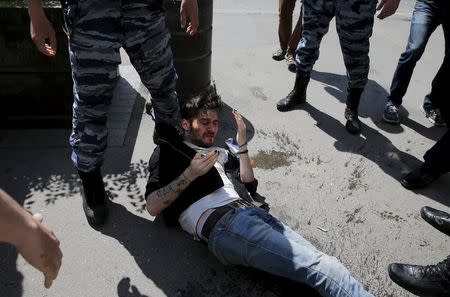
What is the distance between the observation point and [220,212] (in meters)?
2.19

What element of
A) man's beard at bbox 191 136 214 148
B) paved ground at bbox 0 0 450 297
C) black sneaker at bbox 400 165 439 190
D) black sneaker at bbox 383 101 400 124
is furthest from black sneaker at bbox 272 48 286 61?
man's beard at bbox 191 136 214 148

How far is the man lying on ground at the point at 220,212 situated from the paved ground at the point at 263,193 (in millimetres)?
228

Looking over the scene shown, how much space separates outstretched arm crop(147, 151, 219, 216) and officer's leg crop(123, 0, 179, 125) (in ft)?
2.10

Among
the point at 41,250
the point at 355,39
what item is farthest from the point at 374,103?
the point at 41,250

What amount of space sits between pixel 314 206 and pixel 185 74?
1.54 meters

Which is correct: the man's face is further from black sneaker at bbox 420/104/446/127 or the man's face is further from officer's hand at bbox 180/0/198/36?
black sneaker at bbox 420/104/446/127

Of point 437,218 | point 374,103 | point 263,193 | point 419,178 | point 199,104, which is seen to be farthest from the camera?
point 374,103

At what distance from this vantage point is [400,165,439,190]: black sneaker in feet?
9.76

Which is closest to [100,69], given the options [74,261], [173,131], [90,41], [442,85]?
[90,41]

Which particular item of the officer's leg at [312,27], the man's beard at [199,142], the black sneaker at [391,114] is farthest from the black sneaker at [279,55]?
the man's beard at [199,142]

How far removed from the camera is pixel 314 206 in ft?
9.12

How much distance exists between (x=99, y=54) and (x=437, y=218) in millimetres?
2225

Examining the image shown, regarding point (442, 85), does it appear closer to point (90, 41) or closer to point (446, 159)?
point (446, 159)

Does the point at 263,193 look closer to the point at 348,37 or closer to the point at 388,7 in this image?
the point at 348,37
